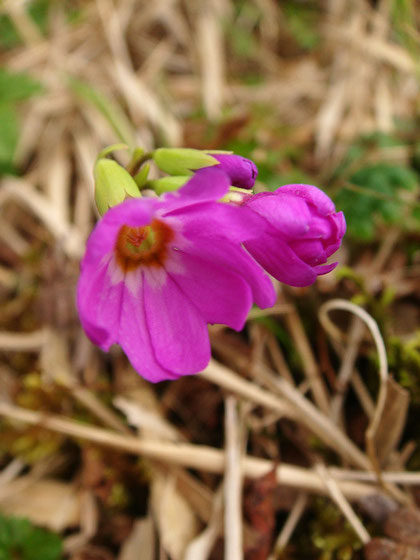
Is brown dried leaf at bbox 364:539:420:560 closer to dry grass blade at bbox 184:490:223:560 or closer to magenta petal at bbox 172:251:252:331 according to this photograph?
dry grass blade at bbox 184:490:223:560

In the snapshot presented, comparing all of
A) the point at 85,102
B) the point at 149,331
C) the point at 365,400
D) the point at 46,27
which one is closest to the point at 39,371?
the point at 149,331

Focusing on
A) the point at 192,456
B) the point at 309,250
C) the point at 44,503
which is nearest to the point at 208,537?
the point at 192,456

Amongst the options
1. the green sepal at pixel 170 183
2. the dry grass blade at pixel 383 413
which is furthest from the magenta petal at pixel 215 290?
the dry grass blade at pixel 383 413

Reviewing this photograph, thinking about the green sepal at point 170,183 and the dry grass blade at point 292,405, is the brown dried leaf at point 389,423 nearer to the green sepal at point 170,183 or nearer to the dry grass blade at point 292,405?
the dry grass blade at point 292,405

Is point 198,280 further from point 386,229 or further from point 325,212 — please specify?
point 386,229

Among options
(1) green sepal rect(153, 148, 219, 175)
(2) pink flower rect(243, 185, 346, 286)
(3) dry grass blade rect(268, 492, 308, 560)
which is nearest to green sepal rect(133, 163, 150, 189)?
(1) green sepal rect(153, 148, 219, 175)
